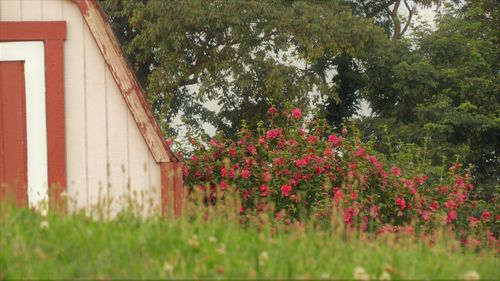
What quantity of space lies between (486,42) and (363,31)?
497 centimetres

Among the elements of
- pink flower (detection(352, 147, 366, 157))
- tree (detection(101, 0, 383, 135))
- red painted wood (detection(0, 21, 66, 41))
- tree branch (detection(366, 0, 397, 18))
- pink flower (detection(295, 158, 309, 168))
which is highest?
tree branch (detection(366, 0, 397, 18))

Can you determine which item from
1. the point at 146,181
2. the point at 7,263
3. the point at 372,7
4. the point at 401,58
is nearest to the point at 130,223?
the point at 7,263

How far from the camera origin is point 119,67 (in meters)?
8.17

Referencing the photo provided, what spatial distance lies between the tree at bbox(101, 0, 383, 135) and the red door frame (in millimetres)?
16633

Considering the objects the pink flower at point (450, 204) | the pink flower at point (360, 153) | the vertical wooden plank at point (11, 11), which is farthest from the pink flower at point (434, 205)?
the vertical wooden plank at point (11, 11)

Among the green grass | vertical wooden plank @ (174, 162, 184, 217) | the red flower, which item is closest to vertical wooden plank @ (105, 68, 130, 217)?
vertical wooden plank @ (174, 162, 184, 217)

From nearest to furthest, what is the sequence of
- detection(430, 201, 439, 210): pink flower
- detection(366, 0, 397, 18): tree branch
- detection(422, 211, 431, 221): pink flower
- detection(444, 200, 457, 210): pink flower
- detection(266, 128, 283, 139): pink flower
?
detection(422, 211, 431, 221): pink flower < detection(444, 200, 457, 210): pink flower < detection(430, 201, 439, 210): pink flower < detection(266, 128, 283, 139): pink flower < detection(366, 0, 397, 18): tree branch

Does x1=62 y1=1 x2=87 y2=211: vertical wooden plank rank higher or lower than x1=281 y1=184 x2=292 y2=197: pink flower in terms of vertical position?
higher

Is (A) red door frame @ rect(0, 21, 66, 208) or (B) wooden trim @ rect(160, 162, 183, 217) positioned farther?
(B) wooden trim @ rect(160, 162, 183, 217)

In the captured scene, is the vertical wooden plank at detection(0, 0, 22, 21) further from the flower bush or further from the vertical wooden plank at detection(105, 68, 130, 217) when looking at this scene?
the flower bush

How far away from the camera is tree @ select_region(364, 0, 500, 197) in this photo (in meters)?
26.8

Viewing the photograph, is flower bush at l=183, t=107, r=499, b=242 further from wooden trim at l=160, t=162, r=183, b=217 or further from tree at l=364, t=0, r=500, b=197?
tree at l=364, t=0, r=500, b=197

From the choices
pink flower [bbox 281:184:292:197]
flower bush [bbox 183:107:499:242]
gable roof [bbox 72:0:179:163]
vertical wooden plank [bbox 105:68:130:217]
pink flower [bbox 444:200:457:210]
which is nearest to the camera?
gable roof [bbox 72:0:179:163]

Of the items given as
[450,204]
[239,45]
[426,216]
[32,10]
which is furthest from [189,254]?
[239,45]
